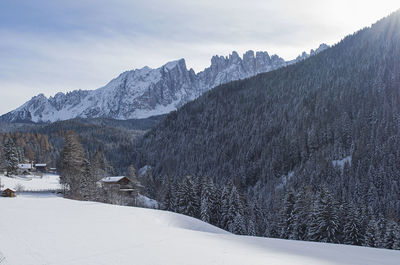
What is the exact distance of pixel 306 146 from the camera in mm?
116125

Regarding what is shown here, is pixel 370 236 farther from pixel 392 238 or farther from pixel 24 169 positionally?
pixel 24 169

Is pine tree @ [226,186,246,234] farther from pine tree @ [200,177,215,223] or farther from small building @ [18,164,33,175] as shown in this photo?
small building @ [18,164,33,175]

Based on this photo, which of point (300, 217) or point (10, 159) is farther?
point (10, 159)

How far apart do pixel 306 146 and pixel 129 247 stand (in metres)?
107

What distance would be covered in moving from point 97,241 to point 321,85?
145586 millimetres

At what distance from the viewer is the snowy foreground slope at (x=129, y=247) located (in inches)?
618

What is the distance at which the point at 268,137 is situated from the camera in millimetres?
137000

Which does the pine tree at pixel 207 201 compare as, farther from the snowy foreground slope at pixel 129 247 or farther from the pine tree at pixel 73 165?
the pine tree at pixel 73 165

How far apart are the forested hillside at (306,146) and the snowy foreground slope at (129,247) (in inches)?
658

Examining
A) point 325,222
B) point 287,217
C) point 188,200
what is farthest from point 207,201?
point 325,222

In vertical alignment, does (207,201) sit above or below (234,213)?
above

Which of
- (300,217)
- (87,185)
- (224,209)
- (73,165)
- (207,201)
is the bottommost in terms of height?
(224,209)

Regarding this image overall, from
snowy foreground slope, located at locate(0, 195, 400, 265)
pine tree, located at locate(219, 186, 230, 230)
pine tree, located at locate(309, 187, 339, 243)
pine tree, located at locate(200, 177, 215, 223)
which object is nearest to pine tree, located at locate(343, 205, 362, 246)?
pine tree, located at locate(309, 187, 339, 243)

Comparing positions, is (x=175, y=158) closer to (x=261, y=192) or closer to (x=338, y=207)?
(x=261, y=192)
